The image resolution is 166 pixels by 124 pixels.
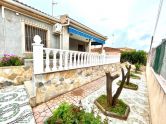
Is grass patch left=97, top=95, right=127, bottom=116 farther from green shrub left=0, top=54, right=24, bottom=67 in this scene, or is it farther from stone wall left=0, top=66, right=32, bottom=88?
green shrub left=0, top=54, right=24, bottom=67

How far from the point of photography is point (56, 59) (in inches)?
177

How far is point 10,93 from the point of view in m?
3.63

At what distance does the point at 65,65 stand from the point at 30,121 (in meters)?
2.42

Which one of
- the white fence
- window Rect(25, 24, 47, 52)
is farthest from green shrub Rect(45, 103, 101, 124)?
window Rect(25, 24, 47, 52)

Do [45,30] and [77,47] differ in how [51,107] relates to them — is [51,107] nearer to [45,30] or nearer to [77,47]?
[45,30]

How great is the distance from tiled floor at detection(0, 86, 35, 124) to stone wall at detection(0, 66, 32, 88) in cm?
57

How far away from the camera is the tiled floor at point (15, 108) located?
2.43m

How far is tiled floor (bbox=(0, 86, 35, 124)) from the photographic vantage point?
2.43m

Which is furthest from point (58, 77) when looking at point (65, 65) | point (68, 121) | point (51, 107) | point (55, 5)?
point (55, 5)

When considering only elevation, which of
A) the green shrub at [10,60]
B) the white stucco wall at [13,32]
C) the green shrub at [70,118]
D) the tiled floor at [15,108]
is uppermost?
the white stucco wall at [13,32]

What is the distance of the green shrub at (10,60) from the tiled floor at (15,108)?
4.20 feet

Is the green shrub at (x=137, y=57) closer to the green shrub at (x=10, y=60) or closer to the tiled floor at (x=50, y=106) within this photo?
the tiled floor at (x=50, y=106)

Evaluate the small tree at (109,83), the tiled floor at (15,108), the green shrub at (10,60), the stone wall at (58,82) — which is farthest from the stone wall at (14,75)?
the small tree at (109,83)

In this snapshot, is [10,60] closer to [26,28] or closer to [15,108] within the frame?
[26,28]
